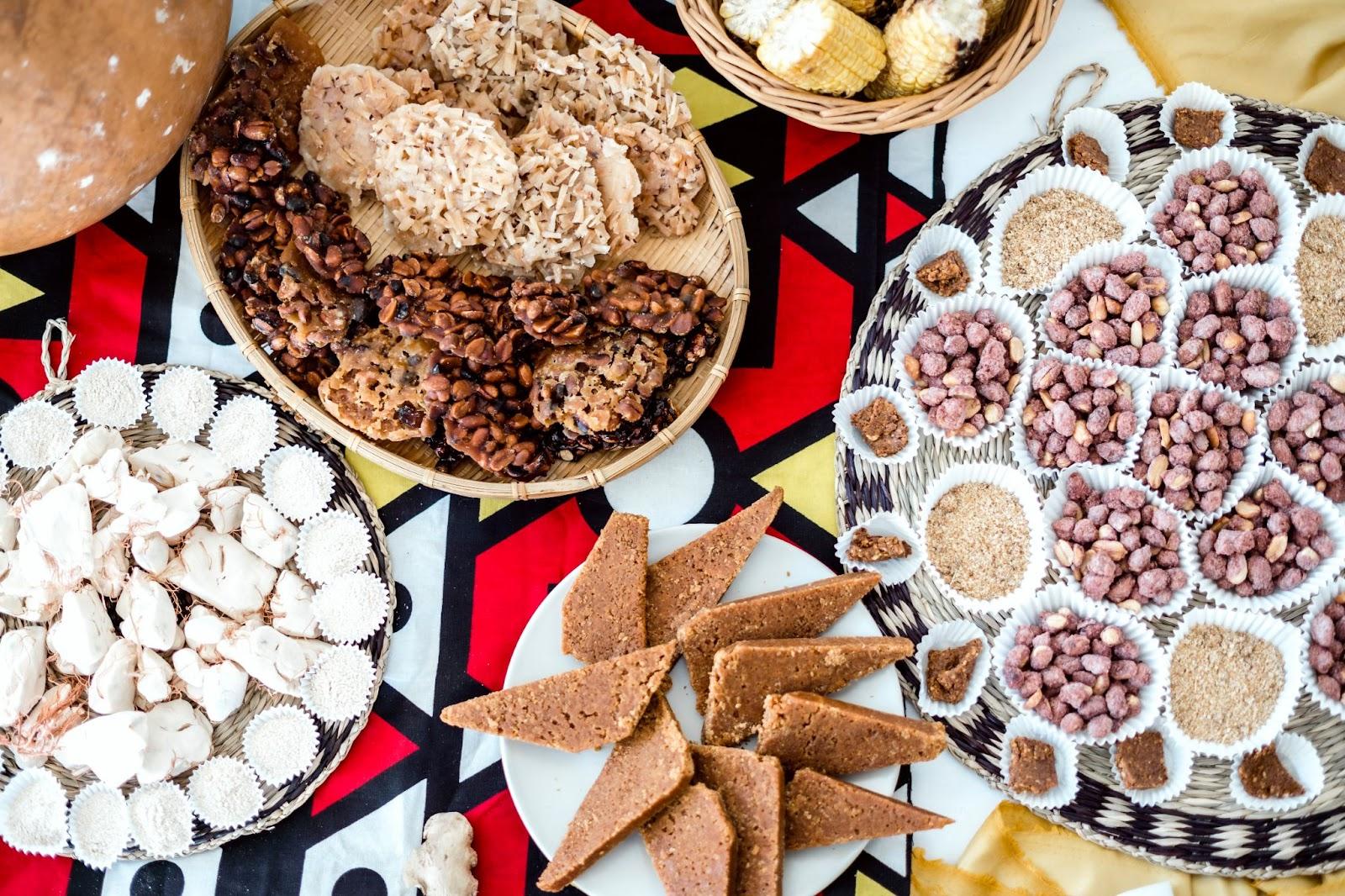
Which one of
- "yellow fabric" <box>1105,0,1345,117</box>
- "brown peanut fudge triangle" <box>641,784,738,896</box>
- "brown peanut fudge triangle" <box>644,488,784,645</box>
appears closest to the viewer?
"brown peanut fudge triangle" <box>641,784,738,896</box>

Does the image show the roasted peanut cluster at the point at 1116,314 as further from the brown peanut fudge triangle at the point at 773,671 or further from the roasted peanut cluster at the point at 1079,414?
the brown peanut fudge triangle at the point at 773,671

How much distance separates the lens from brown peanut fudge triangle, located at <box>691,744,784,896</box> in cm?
182

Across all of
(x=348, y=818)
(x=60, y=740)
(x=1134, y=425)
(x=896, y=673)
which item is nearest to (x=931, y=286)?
(x=1134, y=425)

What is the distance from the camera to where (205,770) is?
200cm

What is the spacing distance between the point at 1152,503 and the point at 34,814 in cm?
219

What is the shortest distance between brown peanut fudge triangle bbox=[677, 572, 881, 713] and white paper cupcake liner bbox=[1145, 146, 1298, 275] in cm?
89

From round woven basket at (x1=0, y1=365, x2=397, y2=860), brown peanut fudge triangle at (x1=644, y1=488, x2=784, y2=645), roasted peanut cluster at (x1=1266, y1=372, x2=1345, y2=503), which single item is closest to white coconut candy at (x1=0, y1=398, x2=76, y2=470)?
round woven basket at (x1=0, y1=365, x2=397, y2=860)

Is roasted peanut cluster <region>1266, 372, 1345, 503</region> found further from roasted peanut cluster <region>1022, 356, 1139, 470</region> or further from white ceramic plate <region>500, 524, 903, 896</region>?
white ceramic plate <region>500, 524, 903, 896</region>

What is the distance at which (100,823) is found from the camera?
199cm

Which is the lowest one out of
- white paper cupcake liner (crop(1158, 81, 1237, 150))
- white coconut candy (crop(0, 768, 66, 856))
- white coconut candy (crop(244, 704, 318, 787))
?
white coconut candy (crop(0, 768, 66, 856))

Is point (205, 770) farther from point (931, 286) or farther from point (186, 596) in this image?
point (931, 286)

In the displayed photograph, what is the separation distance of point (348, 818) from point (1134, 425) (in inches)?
67.3

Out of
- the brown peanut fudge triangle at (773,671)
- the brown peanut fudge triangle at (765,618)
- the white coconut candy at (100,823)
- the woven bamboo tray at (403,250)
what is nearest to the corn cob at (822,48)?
the woven bamboo tray at (403,250)

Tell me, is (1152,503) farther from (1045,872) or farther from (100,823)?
(100,823)
